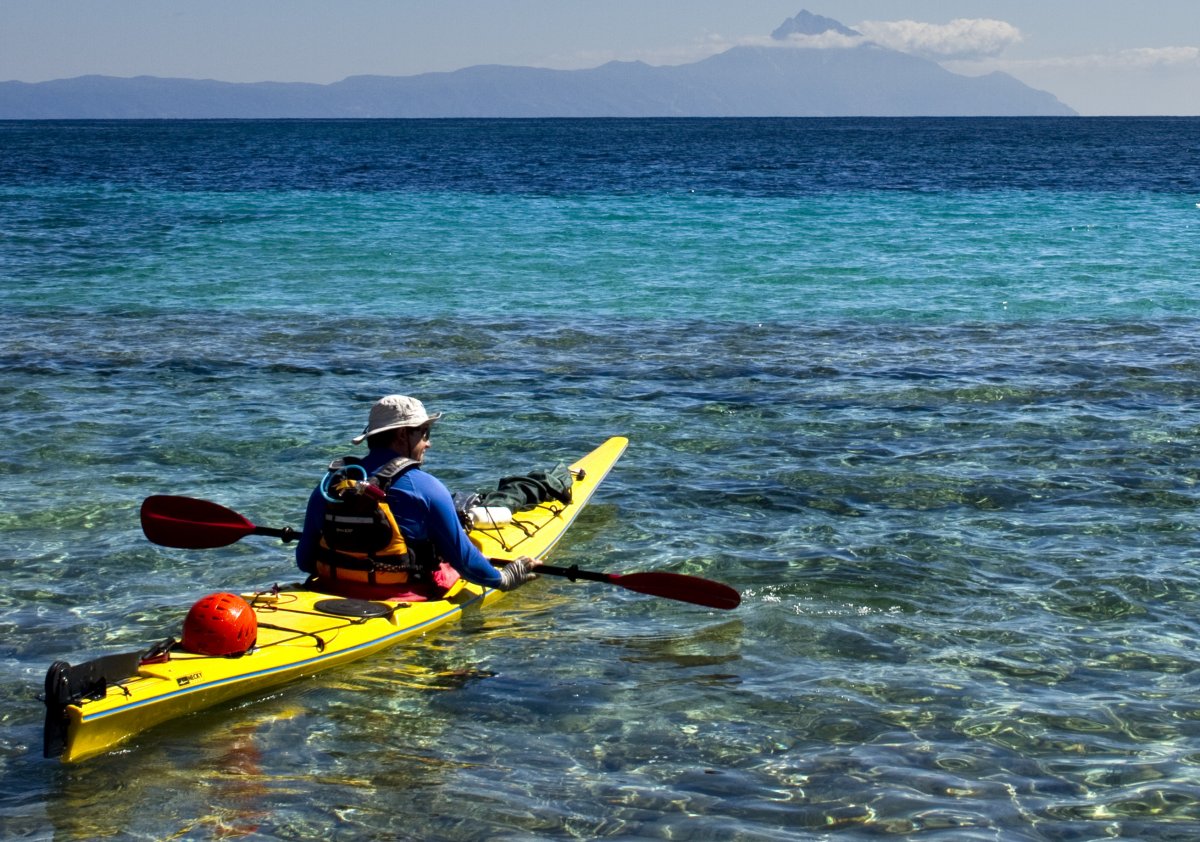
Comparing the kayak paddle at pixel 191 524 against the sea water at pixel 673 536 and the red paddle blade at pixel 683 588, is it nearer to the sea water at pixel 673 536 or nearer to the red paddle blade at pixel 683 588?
the sea water at pixel 673 536

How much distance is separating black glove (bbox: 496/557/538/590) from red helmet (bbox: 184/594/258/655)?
1.54m

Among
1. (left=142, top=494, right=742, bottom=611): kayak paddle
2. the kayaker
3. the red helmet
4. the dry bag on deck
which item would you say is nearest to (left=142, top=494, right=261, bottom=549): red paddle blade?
(left=142, top=494, right=742, bottom=611): kayak paddle

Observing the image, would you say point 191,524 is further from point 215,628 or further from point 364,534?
point 215,628

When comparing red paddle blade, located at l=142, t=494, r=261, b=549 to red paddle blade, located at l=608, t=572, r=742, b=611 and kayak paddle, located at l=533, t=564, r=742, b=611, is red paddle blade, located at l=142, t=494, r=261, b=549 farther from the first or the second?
red paddle blade, located at l=608, t=572, r=742, b=611

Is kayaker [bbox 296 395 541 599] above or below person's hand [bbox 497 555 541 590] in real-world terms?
above

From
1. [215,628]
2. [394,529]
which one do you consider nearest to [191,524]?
[394,529]

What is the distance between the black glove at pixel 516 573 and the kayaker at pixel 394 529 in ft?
0.05

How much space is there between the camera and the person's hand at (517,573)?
7.36 m

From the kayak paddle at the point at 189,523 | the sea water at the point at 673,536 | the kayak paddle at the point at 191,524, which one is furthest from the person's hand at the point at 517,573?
the kayak paddle at the point at 189,523

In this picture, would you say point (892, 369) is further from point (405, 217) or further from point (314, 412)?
point (405, 217)

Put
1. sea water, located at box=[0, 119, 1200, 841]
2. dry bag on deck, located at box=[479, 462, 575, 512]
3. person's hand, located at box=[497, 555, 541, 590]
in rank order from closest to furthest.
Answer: sea water, located at box=[0, 119, 1200, 841], person's hand, located at box=[497, 555, 541, 590], dry bag on deck, located at box=[479, 462, 575, 512]

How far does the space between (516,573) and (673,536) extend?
2104 mm

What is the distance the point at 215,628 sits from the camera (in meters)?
6.30

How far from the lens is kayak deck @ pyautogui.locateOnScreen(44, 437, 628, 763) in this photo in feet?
18.7
